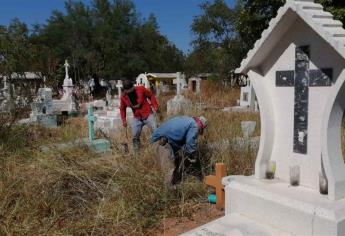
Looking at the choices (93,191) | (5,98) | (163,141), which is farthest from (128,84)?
(93,191)

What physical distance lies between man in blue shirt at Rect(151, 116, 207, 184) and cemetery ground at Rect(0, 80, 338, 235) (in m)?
0.18

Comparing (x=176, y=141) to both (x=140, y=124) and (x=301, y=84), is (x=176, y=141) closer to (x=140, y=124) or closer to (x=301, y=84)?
(x=140, y=124)

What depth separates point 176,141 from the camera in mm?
5168

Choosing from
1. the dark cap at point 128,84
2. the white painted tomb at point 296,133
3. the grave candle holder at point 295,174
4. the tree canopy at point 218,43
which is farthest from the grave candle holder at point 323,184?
the tree canopy at point 218,43

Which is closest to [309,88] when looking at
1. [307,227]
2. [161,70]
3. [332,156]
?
[332,156]

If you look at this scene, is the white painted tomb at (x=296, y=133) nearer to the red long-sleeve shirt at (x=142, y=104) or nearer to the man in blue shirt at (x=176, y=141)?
the man in blue shirt at (x=176, y=141)

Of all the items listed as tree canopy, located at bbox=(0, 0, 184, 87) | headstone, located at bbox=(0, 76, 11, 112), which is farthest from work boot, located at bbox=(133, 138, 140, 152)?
tree canopy, located at bbox=(0, 0, 184, 87)

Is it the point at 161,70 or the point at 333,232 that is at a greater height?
the point at 161,70

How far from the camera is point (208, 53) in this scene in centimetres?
3219

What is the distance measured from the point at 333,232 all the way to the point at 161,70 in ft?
145

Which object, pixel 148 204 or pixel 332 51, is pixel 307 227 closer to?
pixel 332 51

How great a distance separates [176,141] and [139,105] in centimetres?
196

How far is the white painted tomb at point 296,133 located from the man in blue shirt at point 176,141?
1.55 meters

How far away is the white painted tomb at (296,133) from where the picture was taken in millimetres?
2730
